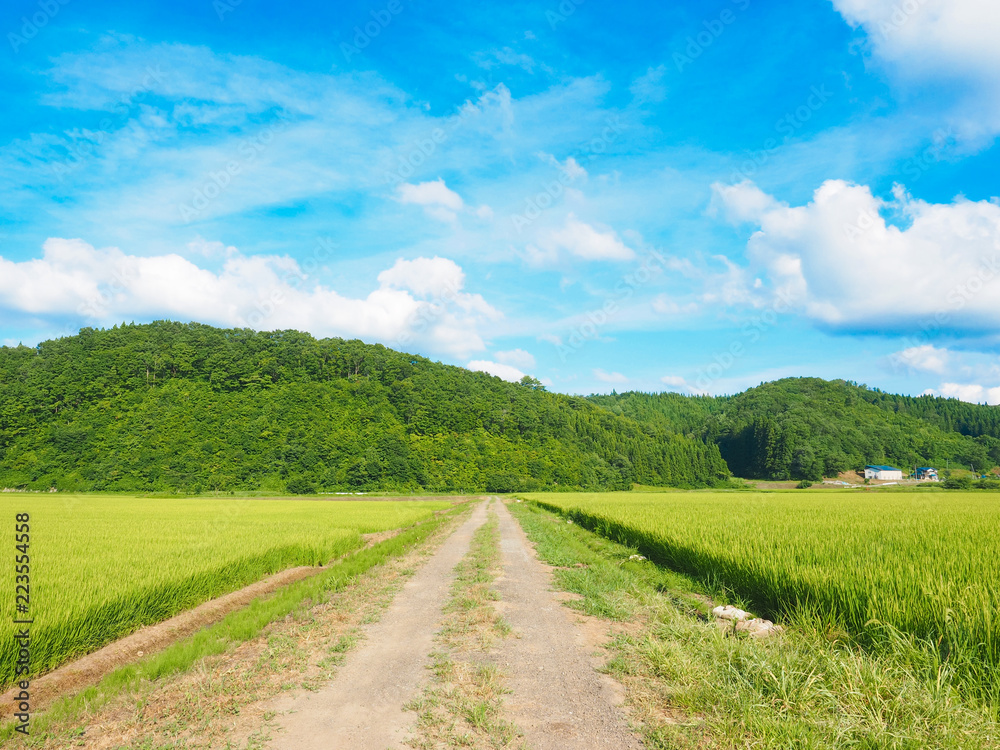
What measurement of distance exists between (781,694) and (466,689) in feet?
10.3

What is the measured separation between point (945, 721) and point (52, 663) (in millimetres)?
9966

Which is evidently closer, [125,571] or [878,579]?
[878,579]

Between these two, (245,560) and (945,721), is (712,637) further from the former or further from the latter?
(245,560)

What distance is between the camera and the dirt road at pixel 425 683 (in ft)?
13.2

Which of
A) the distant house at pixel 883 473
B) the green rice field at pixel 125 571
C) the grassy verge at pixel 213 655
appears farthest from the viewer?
the distant house at pixel 883 473

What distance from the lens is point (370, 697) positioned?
4836mm

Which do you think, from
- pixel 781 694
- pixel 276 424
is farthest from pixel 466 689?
pixel 276 424

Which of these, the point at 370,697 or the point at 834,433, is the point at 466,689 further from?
the point at 834,433

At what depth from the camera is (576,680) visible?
17.4 ft

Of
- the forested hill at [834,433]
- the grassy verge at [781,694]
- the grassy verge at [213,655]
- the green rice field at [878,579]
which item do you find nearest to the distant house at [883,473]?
the forested hill at [834,433]

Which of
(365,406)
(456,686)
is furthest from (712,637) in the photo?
(365,406)

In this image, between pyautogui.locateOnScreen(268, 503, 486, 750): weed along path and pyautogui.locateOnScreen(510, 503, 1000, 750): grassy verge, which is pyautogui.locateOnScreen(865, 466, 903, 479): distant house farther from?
pyautogui.locateOnScreen(268, 503, 486, 750): weed along path

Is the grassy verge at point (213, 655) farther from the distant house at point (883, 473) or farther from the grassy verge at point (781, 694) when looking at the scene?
the distant house at point (883, 473)

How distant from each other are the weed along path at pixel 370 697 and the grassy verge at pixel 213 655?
1.25 ft
